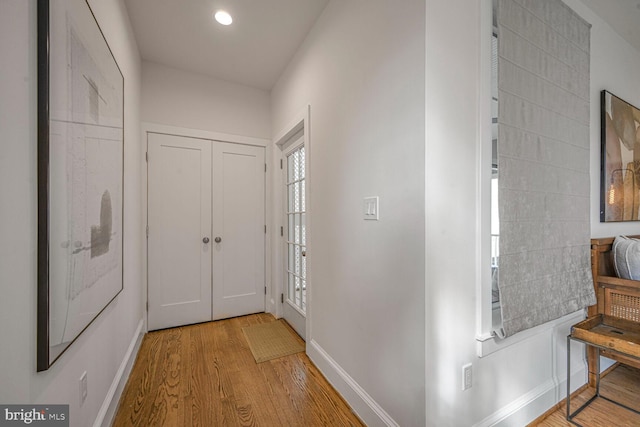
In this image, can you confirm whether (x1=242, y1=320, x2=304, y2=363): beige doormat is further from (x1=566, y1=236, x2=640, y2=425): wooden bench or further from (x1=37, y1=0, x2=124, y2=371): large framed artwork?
(x1=566, y1=236, x2=640, y2=425): wooden bench

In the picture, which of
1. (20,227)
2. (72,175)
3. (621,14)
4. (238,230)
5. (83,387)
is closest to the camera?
(20,227)

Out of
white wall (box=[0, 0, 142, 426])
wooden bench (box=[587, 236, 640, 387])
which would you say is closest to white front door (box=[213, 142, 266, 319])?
white wall (box=[0, 0, 142, 426])

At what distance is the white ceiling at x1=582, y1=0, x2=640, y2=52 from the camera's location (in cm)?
181

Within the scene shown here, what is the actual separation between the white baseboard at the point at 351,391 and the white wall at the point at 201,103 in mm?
2506

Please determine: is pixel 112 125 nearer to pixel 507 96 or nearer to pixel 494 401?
pixel 507 96

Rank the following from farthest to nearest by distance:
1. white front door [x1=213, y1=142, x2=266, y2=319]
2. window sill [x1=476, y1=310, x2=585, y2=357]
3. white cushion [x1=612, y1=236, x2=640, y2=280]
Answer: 1. white front door [x1=213, y1=142, x2=266, y2=319]
2. white cushion [x1=612, y1=236, x2=640, y2=280]
3. window sill [x1=476, y1=310, x2=585, y2=357]

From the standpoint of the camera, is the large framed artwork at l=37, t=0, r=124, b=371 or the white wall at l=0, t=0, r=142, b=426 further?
the large framed artwork at l=37, t=0, r=124, b=371

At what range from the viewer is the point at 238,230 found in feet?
9.87

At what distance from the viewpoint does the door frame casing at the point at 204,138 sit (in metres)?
2.57

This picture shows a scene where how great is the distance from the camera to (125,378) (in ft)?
5.90

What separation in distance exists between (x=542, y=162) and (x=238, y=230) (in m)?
2.79

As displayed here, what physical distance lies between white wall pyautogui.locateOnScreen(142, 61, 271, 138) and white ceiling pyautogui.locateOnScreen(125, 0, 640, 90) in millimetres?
129

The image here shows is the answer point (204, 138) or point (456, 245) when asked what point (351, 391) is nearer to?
point (456, 245)

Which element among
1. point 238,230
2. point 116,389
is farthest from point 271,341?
point 238,230
